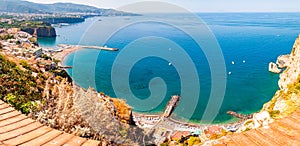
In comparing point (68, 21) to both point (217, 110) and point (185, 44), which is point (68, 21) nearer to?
point (185, 44)

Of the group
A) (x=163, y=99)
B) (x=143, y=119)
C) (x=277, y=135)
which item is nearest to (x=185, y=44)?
(x=163, y=99)

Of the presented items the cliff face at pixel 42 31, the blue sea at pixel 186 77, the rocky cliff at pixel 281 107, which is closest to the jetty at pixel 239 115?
the blue sea at pixel 186 77

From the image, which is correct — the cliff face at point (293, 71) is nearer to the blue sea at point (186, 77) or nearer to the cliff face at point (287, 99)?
the cliff face at point (287, 99)


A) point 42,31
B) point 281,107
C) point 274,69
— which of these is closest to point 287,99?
point 281,107

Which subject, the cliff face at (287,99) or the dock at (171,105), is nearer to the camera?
the cliff face at (287,99)

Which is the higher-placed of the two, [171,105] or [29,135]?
[29,135]

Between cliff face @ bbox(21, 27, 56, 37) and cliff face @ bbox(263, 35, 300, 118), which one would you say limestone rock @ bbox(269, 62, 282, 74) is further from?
cliff face @ bbox(21, 27, 56, 37)

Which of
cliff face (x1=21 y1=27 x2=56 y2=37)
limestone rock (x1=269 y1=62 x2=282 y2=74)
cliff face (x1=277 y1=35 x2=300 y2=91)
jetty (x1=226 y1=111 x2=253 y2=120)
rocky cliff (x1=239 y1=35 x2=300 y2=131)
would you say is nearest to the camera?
rocky cliff (x1=239 y1=35 x2=300 y2=131)

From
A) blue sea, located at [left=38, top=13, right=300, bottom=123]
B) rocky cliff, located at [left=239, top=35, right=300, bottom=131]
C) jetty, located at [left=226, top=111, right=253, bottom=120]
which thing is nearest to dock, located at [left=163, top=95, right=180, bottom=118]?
blue sea, located at [left=38, top=13, right=300, bottom=123]

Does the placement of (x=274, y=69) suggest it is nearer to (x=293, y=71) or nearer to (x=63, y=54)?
(x=293, y=71)

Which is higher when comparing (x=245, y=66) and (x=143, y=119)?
(x=245, y=66)

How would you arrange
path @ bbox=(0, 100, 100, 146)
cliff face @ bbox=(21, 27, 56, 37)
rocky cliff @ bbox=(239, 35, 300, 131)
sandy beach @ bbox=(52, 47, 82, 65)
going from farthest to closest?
cliff face @ bbox=(21, 27, 56, 37) < sandy beach @ bbox=(52, 47, 82, 65) < rocky cliff @ bbox=(239, 35, 300, 131) < path @ bbox=(0, 100, 100, 146)
